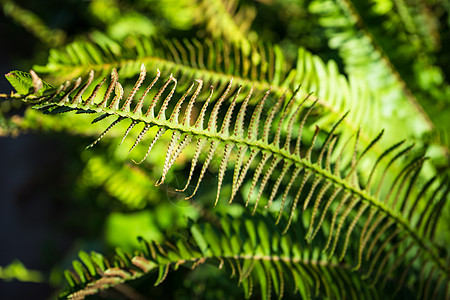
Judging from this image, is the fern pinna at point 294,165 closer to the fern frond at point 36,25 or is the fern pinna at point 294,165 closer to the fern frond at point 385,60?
the fern frond at point 385,60

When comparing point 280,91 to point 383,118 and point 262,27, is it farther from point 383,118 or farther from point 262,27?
point 262,27

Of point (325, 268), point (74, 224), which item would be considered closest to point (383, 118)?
point (325, 268)

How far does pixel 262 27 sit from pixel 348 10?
54 centimetres

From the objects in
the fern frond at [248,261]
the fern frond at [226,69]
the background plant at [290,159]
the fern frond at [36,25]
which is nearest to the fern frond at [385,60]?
the background plant at [290,159]

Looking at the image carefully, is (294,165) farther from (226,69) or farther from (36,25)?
(36,25)

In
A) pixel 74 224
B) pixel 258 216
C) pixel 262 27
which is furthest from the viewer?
pixel 74 224

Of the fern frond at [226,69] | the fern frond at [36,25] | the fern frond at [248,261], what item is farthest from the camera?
the fern frond at [36,25]

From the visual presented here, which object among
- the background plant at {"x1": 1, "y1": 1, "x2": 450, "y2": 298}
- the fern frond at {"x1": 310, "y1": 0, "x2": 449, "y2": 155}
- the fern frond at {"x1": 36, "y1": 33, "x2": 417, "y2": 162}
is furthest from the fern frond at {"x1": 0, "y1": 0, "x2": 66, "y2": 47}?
the fern frond at {"x1": 310, "y1": 0, "x2": 449, "y2": 155}

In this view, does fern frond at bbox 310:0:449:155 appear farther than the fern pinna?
Yes

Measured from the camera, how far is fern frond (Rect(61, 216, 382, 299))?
0.72 m

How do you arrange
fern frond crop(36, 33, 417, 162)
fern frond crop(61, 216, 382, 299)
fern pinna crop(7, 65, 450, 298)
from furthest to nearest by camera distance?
fern frond crop(36, 33, 417, 162) → fern frond crop(61, 216, 382, 299) → fern pinna crop(7, 65, 450, 298)

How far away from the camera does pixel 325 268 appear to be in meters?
0.79

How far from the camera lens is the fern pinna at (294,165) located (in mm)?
519

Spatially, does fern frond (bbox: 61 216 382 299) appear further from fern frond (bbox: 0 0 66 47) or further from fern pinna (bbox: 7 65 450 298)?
fern frond (bbox: 0 0 66 47)
